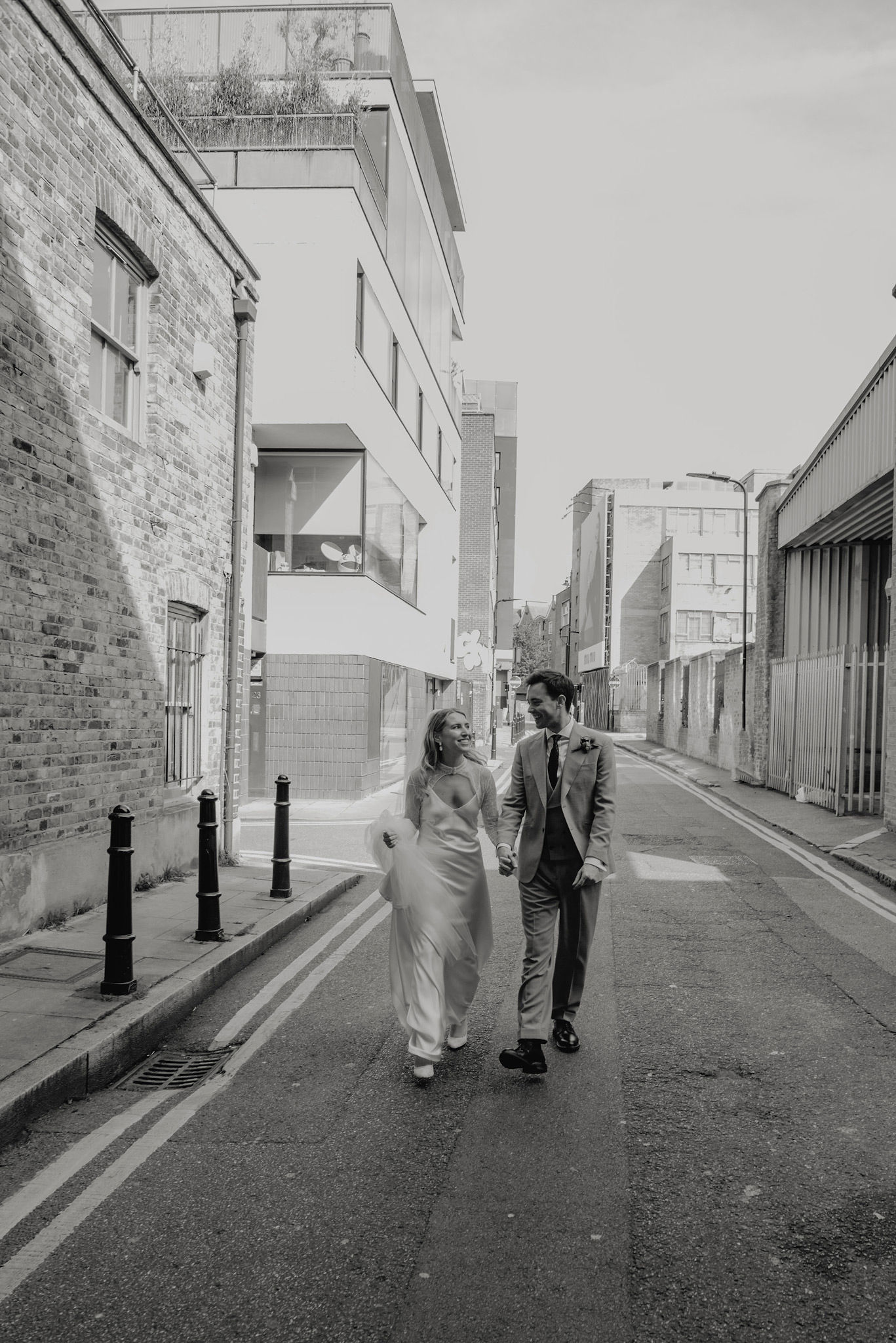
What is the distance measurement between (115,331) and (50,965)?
534 centimetres

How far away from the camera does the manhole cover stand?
628cm

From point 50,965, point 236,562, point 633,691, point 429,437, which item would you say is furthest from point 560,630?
point 50,965

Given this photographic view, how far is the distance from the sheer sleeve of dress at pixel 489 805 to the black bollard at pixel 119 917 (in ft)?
6.47

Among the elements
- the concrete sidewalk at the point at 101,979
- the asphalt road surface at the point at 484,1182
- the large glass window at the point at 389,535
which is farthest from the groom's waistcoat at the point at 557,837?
the large glass window at the point at 389,535

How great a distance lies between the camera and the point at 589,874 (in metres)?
5.09

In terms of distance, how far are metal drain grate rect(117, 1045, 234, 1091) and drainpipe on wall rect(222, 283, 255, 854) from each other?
6040 mm

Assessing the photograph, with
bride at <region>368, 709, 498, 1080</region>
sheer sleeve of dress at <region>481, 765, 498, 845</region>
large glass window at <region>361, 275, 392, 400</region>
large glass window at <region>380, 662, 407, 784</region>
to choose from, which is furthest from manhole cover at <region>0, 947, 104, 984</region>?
large glass window at <region>361, 275, 392, 400</region>

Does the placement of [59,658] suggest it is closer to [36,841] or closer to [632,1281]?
[36,841]

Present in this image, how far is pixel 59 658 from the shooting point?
7867mm

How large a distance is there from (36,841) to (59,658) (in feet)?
4.34

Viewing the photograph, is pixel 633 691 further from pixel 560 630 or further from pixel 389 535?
pixel 560 630

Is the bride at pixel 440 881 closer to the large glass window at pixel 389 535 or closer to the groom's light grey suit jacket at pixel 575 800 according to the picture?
the groom's light grey suit jacket at pixel 575 800

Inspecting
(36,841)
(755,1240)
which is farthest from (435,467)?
(755,1240)

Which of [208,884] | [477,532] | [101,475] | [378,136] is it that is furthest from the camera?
[477,532]
